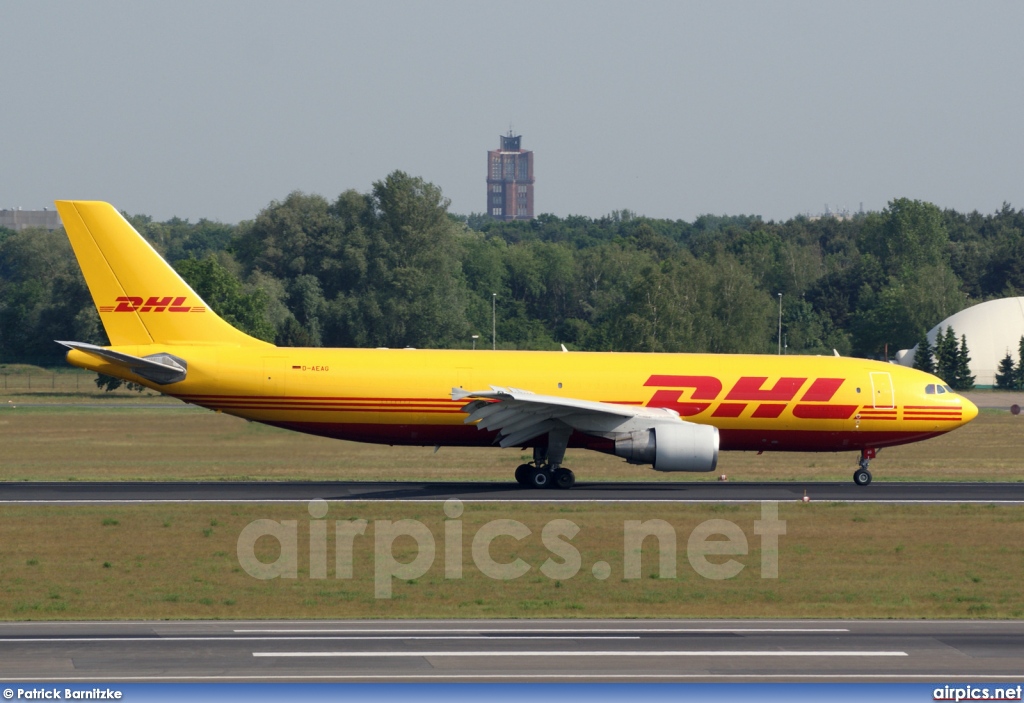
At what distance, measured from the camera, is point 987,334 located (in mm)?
101250

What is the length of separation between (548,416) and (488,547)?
8.92 m

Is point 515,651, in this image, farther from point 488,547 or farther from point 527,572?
point 488,547

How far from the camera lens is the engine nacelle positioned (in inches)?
1291

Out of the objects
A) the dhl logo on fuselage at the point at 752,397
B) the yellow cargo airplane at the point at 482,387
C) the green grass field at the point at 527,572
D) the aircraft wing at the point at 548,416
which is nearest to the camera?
the green grass field at the point at 527,572

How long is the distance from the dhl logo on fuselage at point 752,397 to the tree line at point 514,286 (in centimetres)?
4893

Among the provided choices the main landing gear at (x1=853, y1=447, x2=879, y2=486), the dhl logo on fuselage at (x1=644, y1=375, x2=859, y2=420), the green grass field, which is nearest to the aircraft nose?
the main landing gear at (x1=853, y1=447, x2=879, y2=486)

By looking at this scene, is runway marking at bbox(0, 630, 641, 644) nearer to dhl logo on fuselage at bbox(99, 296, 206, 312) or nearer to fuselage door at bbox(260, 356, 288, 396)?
fuselage door at bbox(260, 356, 288, 396)

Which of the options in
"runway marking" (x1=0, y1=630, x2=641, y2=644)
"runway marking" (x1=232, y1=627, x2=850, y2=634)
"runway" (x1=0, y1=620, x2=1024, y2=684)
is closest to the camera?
"runway" (x1=0, y1=620, x2=1024, y2=684)

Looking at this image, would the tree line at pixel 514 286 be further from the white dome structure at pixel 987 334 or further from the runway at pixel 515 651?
the runway at pixel 515 651

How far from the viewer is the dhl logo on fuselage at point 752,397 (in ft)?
117

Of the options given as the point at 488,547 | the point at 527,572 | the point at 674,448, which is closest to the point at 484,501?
the point at 674,448

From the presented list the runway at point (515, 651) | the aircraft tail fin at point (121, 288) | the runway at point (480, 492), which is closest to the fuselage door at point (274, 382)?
the aircraft tail fin at point (121, 288)

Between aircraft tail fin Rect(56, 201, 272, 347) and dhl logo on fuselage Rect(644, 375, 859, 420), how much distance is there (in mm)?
12014

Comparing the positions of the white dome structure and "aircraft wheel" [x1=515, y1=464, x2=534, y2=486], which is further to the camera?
the white dome structure
